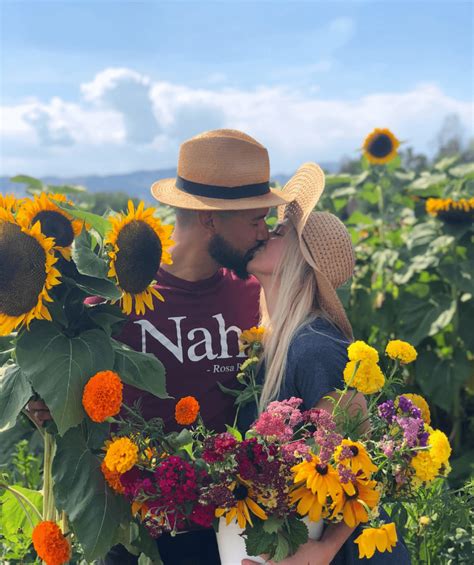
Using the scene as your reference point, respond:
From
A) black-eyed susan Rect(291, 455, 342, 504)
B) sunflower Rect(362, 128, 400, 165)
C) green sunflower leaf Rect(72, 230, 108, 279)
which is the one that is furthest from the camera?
sunflower Rect(362, 128, 400, 165)

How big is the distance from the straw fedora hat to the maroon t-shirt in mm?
292

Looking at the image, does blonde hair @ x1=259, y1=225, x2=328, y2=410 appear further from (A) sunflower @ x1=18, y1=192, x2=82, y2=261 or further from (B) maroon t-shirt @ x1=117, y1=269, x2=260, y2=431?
(A) sunflower @ x1=18, y1=192, x2=82, y2=261

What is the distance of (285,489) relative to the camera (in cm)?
155

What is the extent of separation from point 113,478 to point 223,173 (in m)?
1.13

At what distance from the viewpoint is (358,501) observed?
1.59m

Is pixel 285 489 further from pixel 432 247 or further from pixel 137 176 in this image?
pixel 137 176

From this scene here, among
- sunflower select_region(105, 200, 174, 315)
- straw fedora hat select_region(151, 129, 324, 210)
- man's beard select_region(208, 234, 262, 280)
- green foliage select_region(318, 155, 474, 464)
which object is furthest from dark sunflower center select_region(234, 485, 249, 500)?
green foliage select_region(318, 155, 474, 464)

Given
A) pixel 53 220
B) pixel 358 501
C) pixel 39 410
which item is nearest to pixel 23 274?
pixel 53 220

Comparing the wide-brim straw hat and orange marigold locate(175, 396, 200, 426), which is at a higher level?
the wide-brim straw hat

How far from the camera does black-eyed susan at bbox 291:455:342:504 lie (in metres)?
1.52

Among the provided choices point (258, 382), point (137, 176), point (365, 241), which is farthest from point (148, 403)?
point (137, 176)

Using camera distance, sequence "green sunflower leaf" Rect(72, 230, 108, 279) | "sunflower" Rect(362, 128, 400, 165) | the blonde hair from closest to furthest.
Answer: "green sunflower leaf" Rect(72, 230, 108, 279) < the blonde hair < "sunflower" Rect(362, 128, 400, 165)

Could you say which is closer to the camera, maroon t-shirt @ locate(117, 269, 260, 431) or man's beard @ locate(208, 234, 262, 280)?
maroon t-shirt @ locate(117, 269, 260, 431)

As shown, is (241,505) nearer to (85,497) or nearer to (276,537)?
(276,537)
